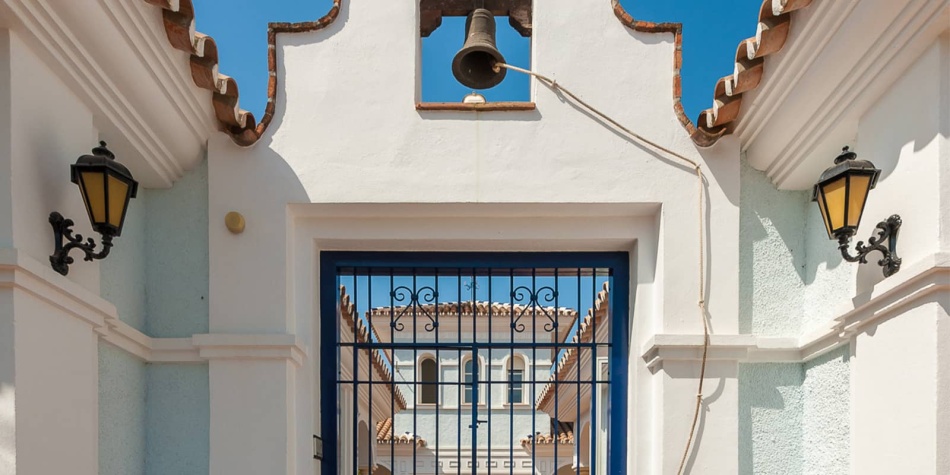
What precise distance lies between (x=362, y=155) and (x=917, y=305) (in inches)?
115

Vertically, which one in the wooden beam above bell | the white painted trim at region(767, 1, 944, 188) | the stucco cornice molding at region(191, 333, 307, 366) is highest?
the wooden beam above bell

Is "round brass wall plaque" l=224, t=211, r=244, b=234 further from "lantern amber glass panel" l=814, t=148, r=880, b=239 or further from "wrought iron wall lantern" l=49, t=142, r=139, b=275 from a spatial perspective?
"lantern amber glass panel" l=814, t=148, r=880, b=239

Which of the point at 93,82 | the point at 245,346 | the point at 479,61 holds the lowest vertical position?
the point at 245,346

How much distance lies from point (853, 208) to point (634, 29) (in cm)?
186

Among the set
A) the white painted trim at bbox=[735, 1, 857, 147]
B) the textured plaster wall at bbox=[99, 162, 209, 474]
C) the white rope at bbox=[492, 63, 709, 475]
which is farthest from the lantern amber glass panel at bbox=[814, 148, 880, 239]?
the textured plaster wall at bbox=[99, 162, 209, 474]

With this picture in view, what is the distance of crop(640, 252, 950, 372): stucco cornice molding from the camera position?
301cm

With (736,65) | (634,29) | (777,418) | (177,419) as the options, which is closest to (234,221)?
(177,419)

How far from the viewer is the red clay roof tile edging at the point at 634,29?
3.74m

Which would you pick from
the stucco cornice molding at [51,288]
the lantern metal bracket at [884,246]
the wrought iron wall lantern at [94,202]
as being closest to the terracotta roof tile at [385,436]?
the stucco cornice molding at [51,288]

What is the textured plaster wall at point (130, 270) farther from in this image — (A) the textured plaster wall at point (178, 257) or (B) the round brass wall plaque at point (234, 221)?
(B) the round brass wall plaque at point (234, 221)

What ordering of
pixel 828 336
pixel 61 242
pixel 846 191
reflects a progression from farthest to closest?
pixel 828 336 → pixel 846 191 → pixel 61 242

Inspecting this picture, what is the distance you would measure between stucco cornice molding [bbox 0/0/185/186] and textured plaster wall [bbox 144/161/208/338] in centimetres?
12

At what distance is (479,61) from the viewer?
4.82 metres

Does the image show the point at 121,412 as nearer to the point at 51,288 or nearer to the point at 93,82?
the point at 51,288
